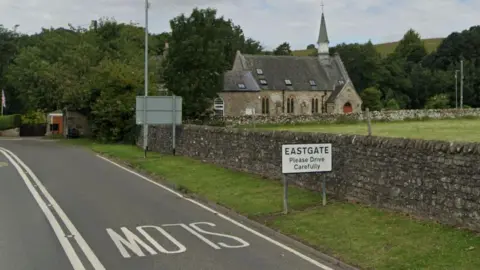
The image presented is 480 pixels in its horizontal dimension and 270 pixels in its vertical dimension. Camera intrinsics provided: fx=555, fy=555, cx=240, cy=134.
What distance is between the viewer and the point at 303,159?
41.8 ft

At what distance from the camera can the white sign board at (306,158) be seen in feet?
41.1

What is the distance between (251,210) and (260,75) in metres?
66.4

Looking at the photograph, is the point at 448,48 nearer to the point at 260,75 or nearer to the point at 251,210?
the point at 260,75

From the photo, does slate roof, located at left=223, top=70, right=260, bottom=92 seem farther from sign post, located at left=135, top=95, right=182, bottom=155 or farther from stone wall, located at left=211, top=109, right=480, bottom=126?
sign post, located at left=135, top=95, right=182, bottom=155

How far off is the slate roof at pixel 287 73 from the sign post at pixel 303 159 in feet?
195

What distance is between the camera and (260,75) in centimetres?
7875

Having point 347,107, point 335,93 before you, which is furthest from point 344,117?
point 335,93

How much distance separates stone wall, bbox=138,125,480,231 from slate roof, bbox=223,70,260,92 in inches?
2086

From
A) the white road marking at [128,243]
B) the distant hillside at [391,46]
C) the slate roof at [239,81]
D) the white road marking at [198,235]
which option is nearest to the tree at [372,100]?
the slate roof at [239,81]

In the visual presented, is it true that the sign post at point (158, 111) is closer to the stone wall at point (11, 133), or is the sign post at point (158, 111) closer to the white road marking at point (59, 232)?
the white road marking at point (59, 232)

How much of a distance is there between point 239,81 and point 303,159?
60935 millimetres

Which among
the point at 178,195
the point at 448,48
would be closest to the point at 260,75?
the point at 448,48

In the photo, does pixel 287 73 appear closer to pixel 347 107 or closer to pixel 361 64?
pixel 347 107

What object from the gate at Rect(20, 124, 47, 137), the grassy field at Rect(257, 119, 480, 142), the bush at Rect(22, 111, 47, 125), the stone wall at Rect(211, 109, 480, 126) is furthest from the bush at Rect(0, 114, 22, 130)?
the grassy field at Rect(257, 119, 480, 142)
